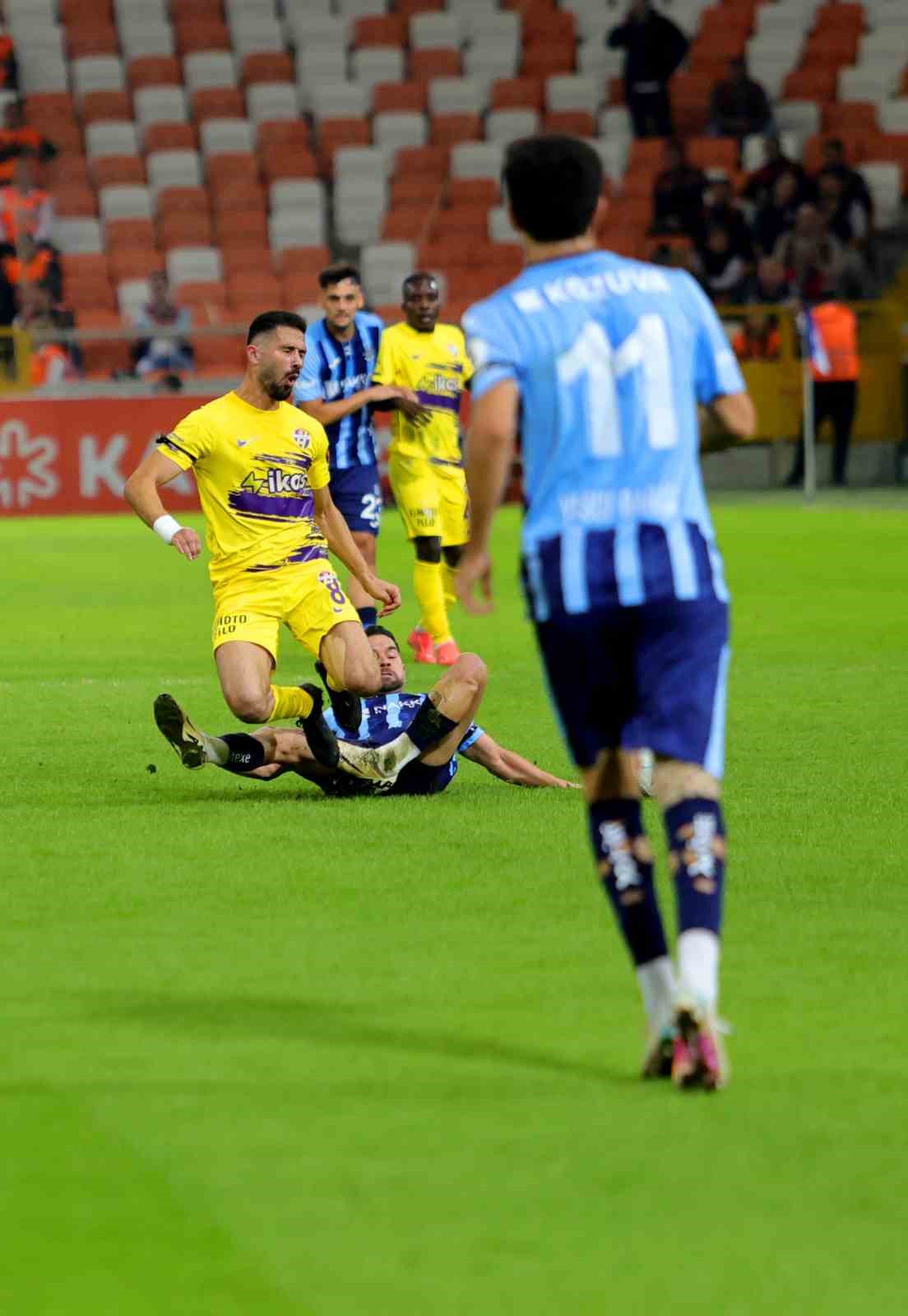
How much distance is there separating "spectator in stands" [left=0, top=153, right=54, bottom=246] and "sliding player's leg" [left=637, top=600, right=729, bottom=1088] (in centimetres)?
2277

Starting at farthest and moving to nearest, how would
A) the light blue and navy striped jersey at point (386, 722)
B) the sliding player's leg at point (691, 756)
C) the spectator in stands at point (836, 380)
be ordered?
the spectator in stands at point (836, 380)
the light blue and navy striped jersey at point (386, 722)
the sliding player's leg at point (691, 756)

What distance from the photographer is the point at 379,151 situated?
2900 cm

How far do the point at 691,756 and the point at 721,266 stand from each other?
22.8 meters

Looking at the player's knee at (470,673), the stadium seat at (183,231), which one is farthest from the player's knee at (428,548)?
the stadium seat at (183,231)

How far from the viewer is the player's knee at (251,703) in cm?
862

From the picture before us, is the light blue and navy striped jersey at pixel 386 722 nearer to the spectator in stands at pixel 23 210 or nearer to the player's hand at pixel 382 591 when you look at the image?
the player's hand at pixel 382 591

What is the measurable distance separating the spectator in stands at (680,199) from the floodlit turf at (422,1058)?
1776 centimetres

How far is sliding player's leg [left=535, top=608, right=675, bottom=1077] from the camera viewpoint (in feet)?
15.4

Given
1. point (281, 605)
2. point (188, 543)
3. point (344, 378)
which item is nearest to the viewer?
point (188, 543)

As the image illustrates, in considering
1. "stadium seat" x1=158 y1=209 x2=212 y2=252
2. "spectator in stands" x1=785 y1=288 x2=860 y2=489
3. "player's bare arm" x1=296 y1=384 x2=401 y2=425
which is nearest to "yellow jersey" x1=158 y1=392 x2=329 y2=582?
"player's bare arm" x1=296 y1=384 x2=401 y2=425

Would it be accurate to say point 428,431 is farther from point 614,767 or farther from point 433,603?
point 614,767

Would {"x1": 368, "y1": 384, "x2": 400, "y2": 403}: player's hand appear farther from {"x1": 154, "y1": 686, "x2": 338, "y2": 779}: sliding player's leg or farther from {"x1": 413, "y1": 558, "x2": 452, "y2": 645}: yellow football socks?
{"x1": 154, "y1": 686, "x2": 338, "y2": 779}: sliding player's leg

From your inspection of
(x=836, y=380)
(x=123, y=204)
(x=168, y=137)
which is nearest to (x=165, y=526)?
(x=836, y=380)

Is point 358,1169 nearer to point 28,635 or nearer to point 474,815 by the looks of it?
point 474,815
